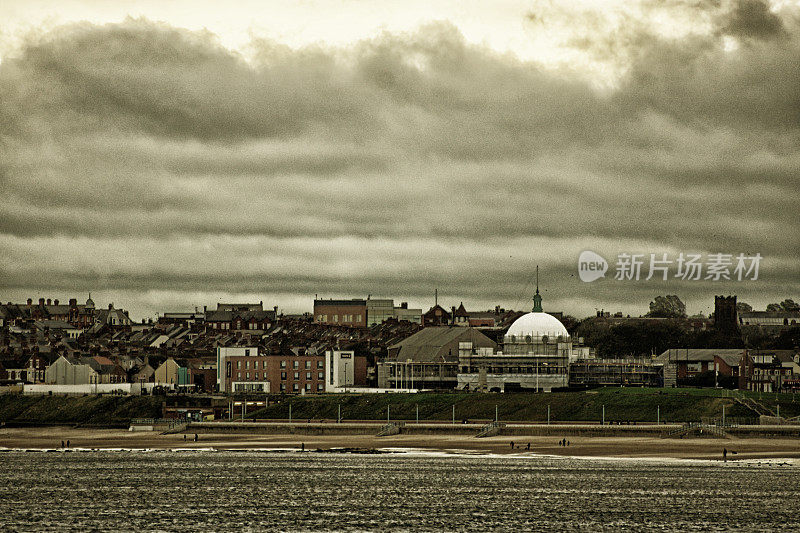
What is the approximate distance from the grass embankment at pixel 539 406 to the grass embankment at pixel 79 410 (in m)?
16.6

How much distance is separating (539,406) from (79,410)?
206ft

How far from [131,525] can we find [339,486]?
19734mm

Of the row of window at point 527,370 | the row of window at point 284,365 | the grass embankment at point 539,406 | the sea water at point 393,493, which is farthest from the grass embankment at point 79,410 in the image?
the sea water at point 393,493

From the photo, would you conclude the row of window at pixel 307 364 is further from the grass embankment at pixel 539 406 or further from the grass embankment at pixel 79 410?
the grass embankment at pixel 79 410

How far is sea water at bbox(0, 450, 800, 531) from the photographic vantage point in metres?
64.6

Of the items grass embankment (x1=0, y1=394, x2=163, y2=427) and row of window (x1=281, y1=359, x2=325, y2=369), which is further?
row of window (x1=281, y1=359, x2=325, y2=369)

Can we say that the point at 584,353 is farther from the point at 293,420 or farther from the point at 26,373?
the point at 26,373

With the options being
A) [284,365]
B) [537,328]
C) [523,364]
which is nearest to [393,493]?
[523,364]

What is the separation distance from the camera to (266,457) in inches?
3974

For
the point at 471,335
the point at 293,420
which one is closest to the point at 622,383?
the point at 471,335

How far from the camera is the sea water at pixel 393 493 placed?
64562 millimetres

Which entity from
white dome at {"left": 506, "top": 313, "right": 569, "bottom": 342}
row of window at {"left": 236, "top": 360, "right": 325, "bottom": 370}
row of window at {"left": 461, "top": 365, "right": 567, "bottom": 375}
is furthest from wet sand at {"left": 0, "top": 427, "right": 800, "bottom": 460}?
white dome at {"left": 506, "top": 313, "right": 569, "bottom": 342}

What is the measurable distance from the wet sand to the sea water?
16.5ft

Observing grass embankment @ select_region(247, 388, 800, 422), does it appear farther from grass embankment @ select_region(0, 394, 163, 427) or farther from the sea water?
the sea water
